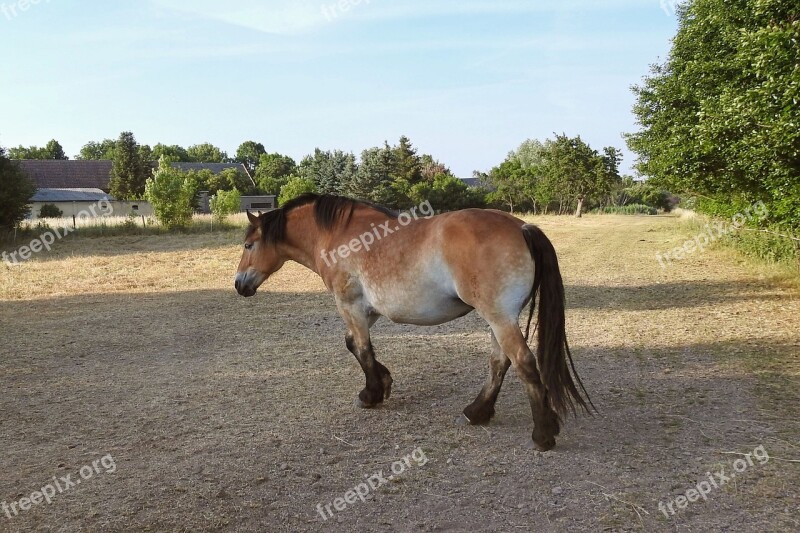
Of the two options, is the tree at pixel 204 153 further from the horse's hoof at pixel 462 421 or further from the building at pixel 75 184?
the horse's hoof at pixel 462 421

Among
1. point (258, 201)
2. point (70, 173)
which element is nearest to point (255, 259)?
point (258, 201)

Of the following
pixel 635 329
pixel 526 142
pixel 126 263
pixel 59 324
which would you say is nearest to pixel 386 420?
pixel 635 329

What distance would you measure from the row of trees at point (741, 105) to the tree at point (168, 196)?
72.5 feet

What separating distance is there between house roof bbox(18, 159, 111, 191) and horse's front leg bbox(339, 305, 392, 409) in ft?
203

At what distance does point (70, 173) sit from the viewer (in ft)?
193

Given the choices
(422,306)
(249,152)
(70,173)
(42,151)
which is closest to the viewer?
(422,306)

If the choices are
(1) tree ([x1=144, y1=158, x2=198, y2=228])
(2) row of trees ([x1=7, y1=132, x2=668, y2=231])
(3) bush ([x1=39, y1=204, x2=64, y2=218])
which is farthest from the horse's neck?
(3) bush ([x1=39, y1=204, x2=64, y2=218])

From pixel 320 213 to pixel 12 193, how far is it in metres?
22.3

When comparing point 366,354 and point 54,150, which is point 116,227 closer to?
point 366,354

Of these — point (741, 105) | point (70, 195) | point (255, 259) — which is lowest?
point (255, 259)

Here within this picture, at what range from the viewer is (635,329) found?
27.1 feet

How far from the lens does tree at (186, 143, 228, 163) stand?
99.3 metres

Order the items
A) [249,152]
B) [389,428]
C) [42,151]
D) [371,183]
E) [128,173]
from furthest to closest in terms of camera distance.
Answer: [249,152], [42,151], [128,173], [371,183], [389,428]

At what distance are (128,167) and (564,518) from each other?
58666mm
